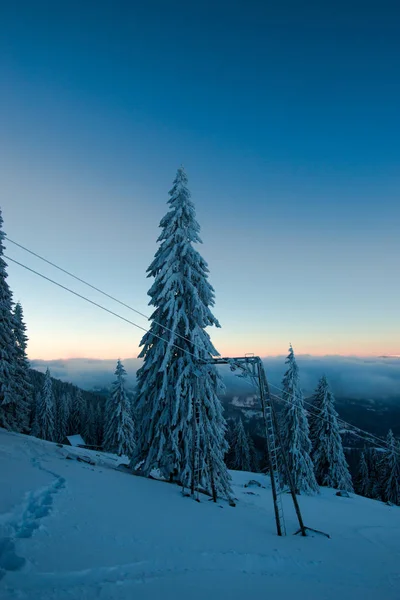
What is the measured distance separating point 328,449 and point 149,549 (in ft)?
121

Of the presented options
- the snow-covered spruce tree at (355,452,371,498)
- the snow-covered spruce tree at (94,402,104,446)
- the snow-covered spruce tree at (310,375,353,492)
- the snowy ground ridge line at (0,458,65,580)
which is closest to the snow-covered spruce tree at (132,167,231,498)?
the snowy ground ridge line at (0,458,65,580)

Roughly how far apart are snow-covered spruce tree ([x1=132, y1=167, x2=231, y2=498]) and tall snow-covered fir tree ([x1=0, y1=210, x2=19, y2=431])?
625 inches

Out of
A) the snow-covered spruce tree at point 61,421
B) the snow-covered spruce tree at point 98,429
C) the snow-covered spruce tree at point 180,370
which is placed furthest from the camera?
the snow-covered spruce tree at point 98,429

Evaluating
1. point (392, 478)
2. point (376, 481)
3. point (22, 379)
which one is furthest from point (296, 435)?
point (376, 481)

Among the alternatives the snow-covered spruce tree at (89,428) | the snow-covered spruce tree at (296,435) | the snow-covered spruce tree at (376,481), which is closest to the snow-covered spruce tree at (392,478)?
the snow-covered spruce tree at (376,481)

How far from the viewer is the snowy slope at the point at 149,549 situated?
18.8 feet

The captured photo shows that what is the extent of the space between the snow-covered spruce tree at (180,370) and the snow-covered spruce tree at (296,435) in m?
17.7

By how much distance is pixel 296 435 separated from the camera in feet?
109

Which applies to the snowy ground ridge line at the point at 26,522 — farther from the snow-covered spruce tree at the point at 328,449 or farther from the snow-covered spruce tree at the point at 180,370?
the snow-covered spruce tree at the point at 328,449

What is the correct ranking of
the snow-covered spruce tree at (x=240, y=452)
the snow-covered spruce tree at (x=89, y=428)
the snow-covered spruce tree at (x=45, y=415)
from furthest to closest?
the snow-covered spruce tree at (x=89, y=428)
the snow-covered spruce tree at (x=240, y=452)
the snow-covered spruce tree at (x=45, y=415)

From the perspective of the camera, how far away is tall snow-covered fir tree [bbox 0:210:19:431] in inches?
1041

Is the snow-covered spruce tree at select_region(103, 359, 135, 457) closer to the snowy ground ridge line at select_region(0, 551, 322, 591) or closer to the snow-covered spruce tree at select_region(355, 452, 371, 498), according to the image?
the snowy ground ridge line at select_region(0, 551, 322, 591)

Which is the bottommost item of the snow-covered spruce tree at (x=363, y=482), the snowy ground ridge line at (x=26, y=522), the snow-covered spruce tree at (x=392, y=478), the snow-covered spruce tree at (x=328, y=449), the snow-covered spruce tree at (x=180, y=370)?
the snow-covered spruce tree at (x=363, y=482)

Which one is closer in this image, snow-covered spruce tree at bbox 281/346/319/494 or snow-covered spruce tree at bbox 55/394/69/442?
snow-covered spruce tree at bbox 281/346/319/494
